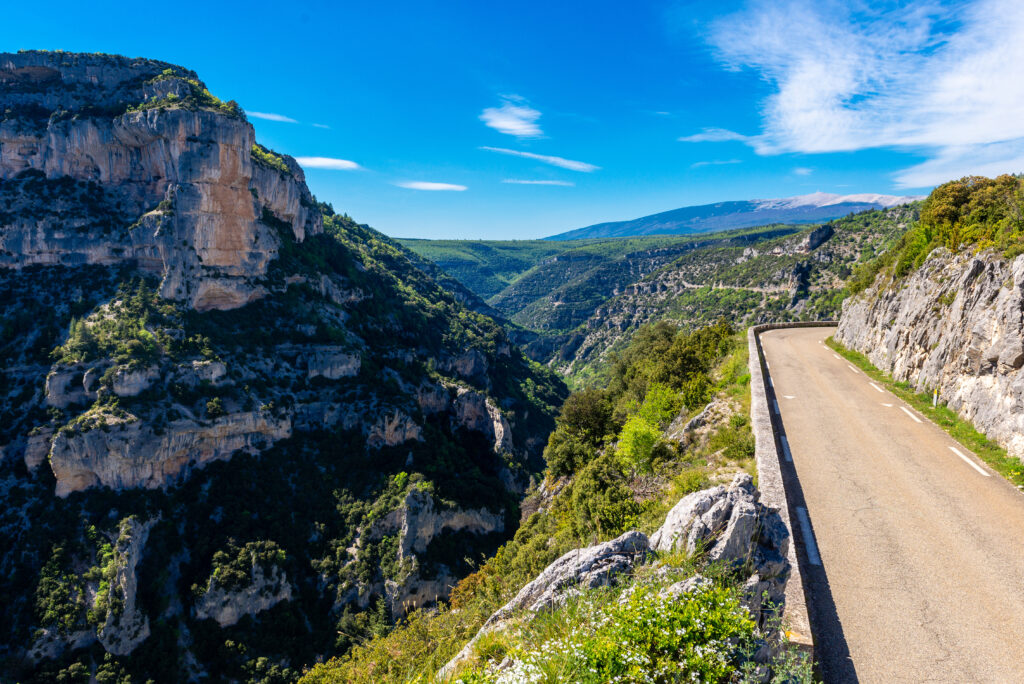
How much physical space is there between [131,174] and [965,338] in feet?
253

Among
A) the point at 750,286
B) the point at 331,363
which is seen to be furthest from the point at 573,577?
the point at 750,286

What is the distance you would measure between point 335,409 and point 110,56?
56556 millimetres

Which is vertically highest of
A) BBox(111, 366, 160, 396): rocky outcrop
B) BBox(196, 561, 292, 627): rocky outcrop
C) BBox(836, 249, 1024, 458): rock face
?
BBox(836, 249, 1024, 458): rock face

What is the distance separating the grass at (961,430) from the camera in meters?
10.1

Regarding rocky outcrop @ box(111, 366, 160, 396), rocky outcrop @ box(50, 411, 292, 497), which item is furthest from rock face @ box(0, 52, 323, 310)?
rocky outcrop @ box(50, 411, 292, 497)

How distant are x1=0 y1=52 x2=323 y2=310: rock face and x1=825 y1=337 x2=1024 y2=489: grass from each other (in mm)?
61398

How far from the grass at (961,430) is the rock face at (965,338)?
234mm

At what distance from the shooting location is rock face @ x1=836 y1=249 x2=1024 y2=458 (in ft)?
38.1

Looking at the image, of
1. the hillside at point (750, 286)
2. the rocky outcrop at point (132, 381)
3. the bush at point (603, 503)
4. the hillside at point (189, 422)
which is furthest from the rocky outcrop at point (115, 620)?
the hillside at point (750, 286)

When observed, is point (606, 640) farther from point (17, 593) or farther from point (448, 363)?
point (448, 363)

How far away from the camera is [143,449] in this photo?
37.7 metres

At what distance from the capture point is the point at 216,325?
48219 mm

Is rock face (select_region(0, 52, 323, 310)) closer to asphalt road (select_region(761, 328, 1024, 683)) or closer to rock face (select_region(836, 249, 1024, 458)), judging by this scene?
asphalt road (select_region(761, 328, 1024, 683))

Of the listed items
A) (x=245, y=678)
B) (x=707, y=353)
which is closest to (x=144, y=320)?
(x=245, y=678)
